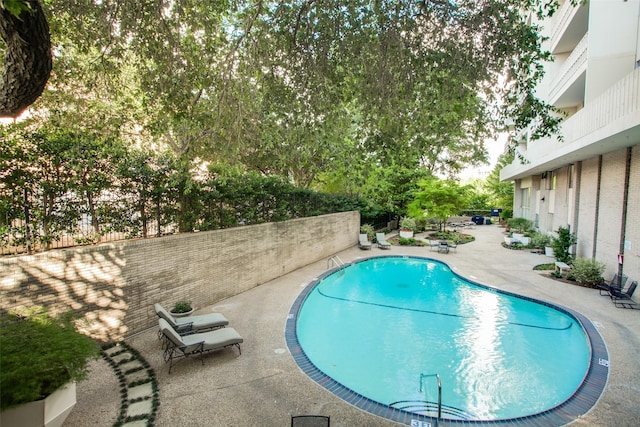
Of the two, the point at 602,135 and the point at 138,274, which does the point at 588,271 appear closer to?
the point at 602,135

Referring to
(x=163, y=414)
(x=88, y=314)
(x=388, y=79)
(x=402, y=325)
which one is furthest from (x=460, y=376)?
(x=88, y=314)

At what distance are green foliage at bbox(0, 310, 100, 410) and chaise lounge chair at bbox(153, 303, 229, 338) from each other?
7.10 feet

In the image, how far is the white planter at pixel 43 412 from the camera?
11.0 feet

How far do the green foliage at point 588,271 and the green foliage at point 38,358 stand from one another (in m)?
13.6

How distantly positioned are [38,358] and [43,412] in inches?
22.9

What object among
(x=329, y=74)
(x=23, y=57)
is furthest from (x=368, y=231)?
(x=23, y=57)

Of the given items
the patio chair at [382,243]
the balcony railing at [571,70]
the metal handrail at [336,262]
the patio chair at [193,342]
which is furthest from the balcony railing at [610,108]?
the patio chair at [382,243]

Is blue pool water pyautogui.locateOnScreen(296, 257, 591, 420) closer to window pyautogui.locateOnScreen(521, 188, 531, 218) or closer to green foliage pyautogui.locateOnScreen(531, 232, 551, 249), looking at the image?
green foliage pyautogui.locateOnScreen(531, 232, 551, 249)

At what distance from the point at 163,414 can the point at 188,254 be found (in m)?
4.43

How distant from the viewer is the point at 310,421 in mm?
3869

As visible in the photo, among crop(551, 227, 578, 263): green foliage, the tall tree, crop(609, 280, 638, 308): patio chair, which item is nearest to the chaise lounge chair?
the tall tree

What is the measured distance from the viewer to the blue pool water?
5672 mm

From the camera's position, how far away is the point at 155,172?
7.58 m

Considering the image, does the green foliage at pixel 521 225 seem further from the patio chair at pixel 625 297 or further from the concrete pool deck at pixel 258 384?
the concrete pool deck at pixel 258 384
